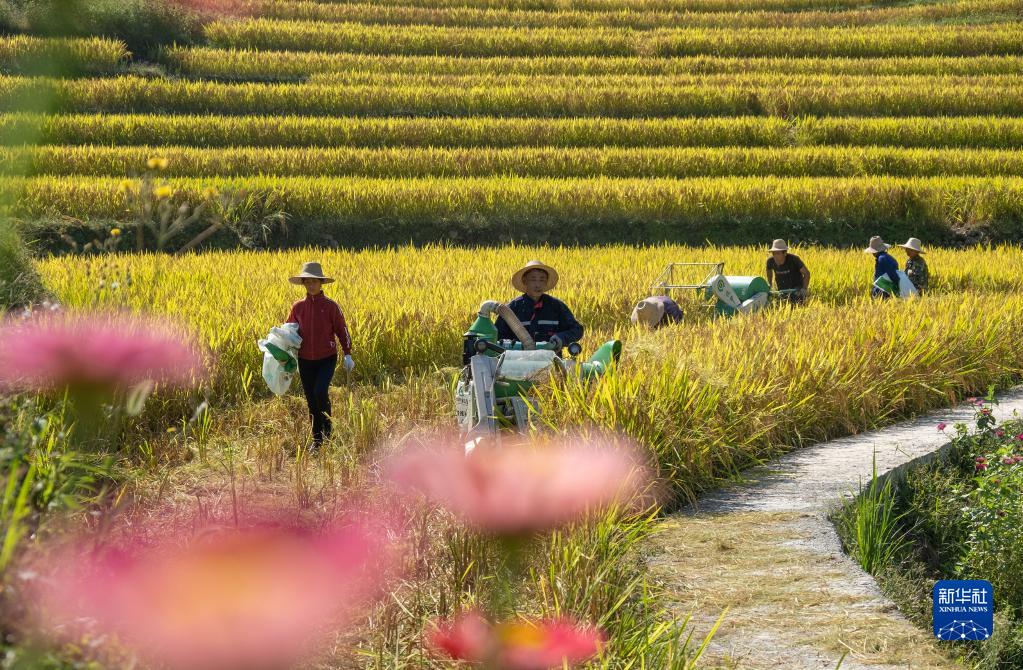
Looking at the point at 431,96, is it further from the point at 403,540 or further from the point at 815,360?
the point at 403,540

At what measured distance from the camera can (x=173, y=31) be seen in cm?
2708

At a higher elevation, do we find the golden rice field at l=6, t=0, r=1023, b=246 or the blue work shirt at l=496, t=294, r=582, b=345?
the golden rice field at l=6, t=0, r=1023, b=246

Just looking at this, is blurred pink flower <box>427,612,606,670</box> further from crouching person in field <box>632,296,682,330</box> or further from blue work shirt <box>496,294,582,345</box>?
crouching person in field <box>632,296,682,330</box>

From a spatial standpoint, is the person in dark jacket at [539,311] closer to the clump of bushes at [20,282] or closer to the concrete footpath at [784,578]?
the concrete footpath at [784,578]

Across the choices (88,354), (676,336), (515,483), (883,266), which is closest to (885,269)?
(883,266)

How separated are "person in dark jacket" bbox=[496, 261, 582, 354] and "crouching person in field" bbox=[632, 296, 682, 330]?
2.38 meters

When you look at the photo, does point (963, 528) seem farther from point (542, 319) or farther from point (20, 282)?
point (20, 282)

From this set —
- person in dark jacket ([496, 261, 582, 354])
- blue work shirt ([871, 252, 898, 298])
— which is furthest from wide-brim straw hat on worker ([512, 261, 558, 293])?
blue work shirt ([871, 252, 898, 298])

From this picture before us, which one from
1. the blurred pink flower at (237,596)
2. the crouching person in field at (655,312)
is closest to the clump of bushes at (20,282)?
the crouching person in field at (655,312)

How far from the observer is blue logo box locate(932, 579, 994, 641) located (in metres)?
4.40

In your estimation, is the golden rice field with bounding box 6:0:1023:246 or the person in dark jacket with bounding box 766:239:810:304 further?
the golden rice field with bounding box 6:0:1023:246

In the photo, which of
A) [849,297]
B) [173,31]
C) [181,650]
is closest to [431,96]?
[173,31]

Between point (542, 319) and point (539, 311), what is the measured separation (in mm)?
48

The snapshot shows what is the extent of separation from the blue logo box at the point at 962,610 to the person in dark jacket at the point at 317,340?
347 cm
